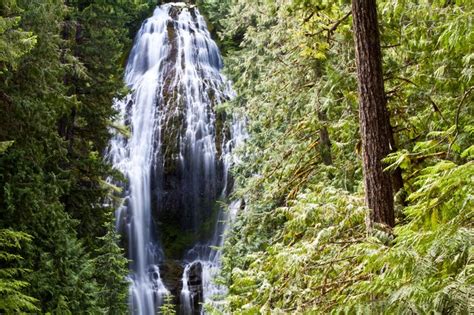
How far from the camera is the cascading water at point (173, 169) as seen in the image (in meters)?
19.4

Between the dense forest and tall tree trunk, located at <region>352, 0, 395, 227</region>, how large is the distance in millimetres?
14

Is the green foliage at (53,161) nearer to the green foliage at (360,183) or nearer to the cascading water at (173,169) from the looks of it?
the green foliage at (360,183)

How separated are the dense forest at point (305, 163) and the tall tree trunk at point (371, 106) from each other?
1cm

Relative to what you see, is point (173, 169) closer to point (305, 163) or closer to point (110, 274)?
point (110, 274)

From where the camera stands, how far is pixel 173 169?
2242cm

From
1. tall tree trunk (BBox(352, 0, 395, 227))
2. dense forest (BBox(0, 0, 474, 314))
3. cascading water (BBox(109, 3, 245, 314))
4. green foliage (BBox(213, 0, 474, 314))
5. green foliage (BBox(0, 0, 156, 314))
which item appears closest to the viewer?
green foliage (BBox(213, 0, 474, 314))

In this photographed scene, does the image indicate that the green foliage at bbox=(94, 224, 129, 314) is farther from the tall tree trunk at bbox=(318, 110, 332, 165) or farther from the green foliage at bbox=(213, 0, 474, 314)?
the tall tree trunk at bbox=(318, 110, 332, 165)

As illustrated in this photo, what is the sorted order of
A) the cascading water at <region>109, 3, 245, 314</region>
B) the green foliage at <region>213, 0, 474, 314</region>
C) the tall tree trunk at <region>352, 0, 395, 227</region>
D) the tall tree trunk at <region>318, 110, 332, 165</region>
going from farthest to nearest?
1. the cascading water at <region>109, 3, 245, 314</region>
2. the tall tree trunk at <region>318, 110, 332, 165</region>
3. the tall tree trunk at <region>352, 0, 395, 227</region>
4. the green foliage at <region>213, 0, 474, 314</region>

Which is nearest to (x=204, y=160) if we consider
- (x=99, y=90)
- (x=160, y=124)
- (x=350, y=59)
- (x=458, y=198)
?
(x=160, y=124)

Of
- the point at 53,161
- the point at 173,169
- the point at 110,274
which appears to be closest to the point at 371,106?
the point at 110,274

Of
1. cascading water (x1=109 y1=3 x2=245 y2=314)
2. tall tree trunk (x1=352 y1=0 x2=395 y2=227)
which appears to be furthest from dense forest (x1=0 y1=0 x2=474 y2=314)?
cascading water (x1=109 y1=3 x2=245 y2=314)

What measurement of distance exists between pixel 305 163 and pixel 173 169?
14555 millimetres

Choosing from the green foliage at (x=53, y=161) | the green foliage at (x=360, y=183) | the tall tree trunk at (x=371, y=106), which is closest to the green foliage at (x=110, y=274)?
the green foliage at (x=53, y=161)

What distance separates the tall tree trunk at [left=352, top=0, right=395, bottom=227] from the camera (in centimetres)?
437
